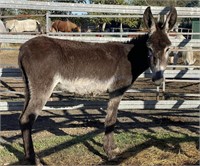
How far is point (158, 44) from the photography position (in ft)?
16.3

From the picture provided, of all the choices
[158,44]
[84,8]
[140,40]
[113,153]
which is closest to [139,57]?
[140,40]

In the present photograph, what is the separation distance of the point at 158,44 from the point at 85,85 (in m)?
1.22

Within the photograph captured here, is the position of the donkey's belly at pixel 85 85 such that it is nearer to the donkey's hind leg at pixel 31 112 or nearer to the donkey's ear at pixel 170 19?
the donkey's hind leg at pixel 31 112

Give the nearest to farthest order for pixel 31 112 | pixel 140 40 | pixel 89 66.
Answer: pixel 31 112 < pixel 89 66 < pixel 140 40

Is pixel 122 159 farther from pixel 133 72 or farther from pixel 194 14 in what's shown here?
pixel 194 14

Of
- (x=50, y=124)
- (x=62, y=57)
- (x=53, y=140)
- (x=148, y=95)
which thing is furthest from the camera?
(x=148, y=95)

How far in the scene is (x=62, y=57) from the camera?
503 cm

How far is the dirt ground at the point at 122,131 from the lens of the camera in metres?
5.01

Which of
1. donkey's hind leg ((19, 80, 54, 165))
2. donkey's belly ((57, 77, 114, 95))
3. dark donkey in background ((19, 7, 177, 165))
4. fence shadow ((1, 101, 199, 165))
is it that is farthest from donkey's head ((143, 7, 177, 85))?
donkey's hind leg ((19, 80, 54, 165))

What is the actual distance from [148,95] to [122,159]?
5.08m

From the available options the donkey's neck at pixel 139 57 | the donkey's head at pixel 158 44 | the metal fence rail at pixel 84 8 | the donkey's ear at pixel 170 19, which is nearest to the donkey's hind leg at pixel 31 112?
the donkey's neck at pixel 139 57

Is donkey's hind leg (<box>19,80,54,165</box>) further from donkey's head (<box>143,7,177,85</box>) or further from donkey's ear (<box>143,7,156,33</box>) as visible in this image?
donkey's ear (<box>143,7,156,33</box>)

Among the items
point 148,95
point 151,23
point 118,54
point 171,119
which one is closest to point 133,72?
point 118,54

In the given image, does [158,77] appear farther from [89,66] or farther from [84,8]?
[84,8]
